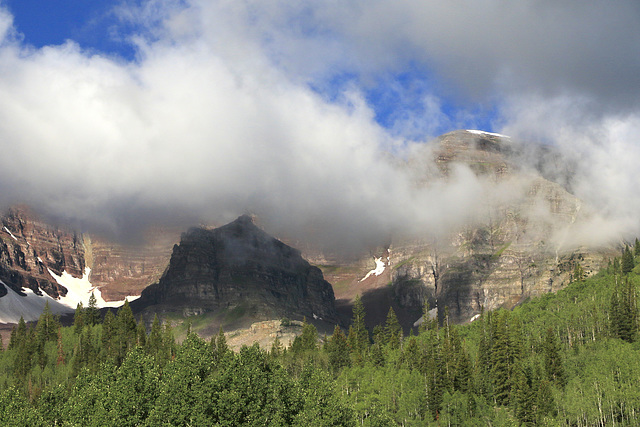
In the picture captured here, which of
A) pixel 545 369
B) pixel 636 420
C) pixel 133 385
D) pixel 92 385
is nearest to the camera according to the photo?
pixel 133 385

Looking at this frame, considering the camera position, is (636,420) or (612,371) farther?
(612,371)

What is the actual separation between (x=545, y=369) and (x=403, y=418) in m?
41.7

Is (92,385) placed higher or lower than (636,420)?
higher

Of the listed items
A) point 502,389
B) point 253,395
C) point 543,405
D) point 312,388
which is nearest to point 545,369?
point 502,389

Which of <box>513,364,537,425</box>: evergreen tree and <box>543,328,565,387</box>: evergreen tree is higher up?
<box>543,328,565,387</box>: evergreen tree

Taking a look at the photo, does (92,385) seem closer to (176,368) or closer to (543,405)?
(176,368)

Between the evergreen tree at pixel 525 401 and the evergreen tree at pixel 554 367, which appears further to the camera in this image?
the evergreen tree at pixel 554 367

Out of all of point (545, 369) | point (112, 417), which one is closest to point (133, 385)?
point (112, 417)

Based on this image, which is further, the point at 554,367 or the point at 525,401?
the point at 554,367

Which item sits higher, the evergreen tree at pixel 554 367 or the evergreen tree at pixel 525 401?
the evergreen tree at pixel 554 367

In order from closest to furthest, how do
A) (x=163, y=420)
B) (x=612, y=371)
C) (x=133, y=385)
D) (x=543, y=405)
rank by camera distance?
1. (x=163, y=420)
2. (x=133, y=385)
3. (x=543, y=405)
4. (x=612, y=371)

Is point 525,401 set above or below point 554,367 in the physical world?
below

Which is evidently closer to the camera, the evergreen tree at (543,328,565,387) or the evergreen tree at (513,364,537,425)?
the evergreen tree at (513,364,537,425)

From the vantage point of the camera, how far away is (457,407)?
7131 inches
